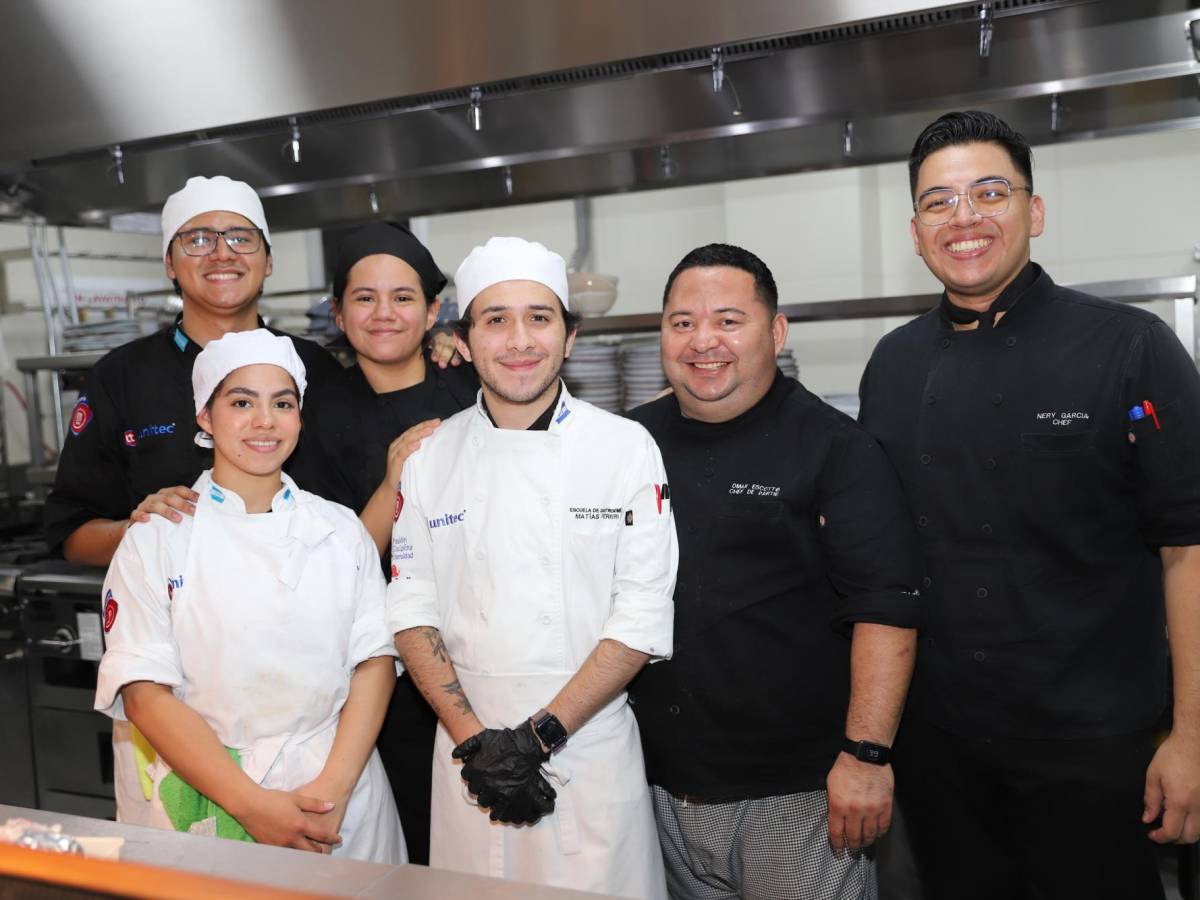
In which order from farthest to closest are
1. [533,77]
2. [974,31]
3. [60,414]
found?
[60,414] → [533,77] → [974,31]

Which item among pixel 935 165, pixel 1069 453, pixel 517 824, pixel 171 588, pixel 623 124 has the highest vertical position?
pixel 623 124

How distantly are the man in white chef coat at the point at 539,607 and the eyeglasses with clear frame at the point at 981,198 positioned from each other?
0.66m

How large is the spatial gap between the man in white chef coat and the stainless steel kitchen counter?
0.70 metres

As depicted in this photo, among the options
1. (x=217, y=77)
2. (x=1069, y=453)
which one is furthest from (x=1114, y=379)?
(x=217, y=77)

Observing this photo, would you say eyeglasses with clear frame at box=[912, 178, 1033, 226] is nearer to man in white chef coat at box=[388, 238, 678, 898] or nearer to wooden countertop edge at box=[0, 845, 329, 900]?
man in white chef coat at box=[388, 238, 678, 898]

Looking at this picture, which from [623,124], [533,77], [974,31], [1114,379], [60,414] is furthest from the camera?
[60,414]

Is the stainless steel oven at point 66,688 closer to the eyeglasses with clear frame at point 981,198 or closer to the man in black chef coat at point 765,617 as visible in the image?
the man in black chef coat at point 765,617

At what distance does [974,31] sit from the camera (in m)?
2.11

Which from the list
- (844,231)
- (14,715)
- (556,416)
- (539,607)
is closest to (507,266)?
(556,416)

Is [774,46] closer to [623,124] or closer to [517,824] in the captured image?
[623,124]

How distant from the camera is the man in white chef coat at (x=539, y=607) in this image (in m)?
1.69

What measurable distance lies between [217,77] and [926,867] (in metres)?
2.49

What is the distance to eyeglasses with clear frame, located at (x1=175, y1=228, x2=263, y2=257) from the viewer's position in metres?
2.16

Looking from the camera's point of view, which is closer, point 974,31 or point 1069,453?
point 1069,453
